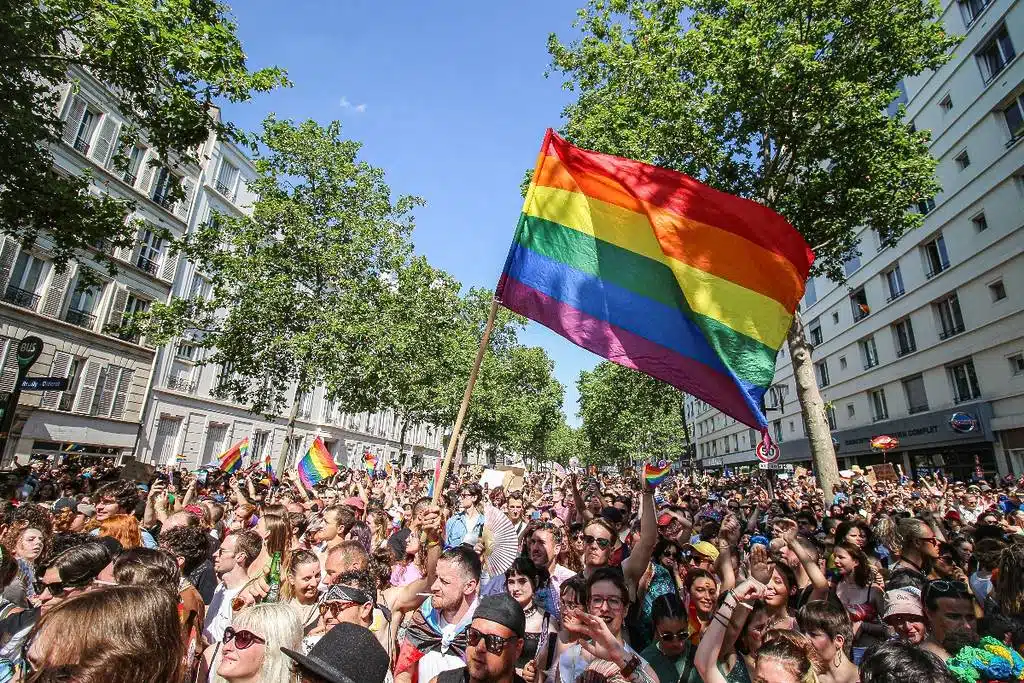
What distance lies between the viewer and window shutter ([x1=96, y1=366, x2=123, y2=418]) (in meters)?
24.6

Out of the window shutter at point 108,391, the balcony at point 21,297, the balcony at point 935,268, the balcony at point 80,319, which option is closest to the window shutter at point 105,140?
the balcony at point 21,297

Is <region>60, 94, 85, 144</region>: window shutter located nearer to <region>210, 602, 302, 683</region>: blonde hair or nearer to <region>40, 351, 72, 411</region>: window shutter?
<region>40, 351, 72, 411</region>: window shutter

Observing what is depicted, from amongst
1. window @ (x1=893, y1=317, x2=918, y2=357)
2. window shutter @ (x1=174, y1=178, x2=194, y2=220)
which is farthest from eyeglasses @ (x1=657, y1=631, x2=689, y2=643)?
window shutter @ (x1=174, y1=178, x2=194, y2=220)

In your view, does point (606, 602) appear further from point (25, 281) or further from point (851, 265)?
point (851, 265)

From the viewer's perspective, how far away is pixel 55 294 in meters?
22.6

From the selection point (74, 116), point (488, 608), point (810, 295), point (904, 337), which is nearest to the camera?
point (488, 608)

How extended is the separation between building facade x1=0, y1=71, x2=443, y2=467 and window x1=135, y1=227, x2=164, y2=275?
0.06 meters

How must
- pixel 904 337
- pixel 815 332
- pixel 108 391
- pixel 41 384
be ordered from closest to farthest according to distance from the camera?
1. pixel 41 384
2. pixel 108 391
3. pixel 904 337
4. pixel 815 332

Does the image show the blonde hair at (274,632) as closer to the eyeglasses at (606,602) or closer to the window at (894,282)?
the eyeglasses at (606,602)

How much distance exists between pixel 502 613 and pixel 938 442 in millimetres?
29723

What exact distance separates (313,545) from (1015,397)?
2642cm

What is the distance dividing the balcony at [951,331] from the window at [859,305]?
6.31 metres

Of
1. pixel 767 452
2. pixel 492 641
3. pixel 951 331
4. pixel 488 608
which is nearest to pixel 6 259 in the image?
pixel 488 608

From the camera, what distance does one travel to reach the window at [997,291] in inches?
869
